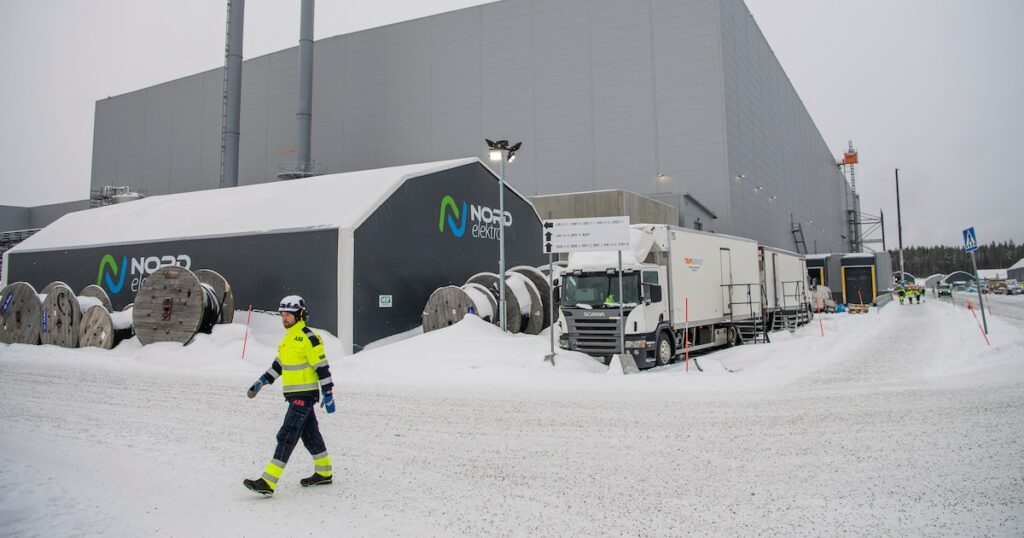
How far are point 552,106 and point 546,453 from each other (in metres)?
42.2

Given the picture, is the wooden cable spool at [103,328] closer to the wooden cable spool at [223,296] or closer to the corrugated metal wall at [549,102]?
the wooden cable spool at [223,296]

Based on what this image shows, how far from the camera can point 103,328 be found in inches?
734

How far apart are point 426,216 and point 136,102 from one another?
68.3 m

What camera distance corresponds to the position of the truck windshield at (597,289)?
1445 cm

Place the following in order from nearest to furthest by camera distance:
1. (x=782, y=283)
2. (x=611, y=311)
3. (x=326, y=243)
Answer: (x=611, y=311), (x=326, y=243), (x=782, y=283)

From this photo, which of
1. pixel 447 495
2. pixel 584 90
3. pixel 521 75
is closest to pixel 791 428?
pixel 447 495

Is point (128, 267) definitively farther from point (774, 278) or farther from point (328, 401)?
point (774, 278)

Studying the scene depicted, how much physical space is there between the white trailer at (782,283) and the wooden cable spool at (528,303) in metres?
7.92

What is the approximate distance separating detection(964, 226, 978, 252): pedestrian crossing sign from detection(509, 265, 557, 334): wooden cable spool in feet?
42.2

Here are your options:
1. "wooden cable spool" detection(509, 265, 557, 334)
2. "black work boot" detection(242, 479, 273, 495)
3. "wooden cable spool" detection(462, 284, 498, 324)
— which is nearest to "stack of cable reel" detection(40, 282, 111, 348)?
"wooden cable spool" detection(462, 284, 498, 324)

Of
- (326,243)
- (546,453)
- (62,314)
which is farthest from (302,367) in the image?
(62,314)

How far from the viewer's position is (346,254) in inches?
691

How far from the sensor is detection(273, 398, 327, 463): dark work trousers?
17.4 feet

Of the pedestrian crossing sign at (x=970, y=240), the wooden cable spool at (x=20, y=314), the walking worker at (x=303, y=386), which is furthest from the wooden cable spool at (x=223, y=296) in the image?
the pedestrian crossing sign at (x=970, y=240)
